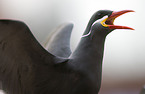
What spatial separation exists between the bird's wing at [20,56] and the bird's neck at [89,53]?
0.04 metres

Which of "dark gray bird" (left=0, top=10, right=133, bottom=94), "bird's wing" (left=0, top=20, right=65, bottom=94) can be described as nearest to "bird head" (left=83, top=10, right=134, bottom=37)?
"dark gray bird" (left=0, top=10, right=133, bottom=94)

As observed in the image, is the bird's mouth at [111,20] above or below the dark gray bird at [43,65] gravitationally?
above

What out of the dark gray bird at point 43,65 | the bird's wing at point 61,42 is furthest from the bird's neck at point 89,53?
the bird's wing at point 61,42

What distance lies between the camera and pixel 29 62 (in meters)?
0.43

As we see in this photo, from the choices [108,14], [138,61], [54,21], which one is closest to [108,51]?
[138,61]

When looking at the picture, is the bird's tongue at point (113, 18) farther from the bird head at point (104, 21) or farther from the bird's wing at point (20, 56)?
the bird's wing at point (20, 56)

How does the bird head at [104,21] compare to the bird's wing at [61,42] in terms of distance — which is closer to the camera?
the bird head at [104,21]

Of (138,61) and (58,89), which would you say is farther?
(138,61)

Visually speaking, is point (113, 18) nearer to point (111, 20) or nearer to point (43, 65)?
point (111, 20)

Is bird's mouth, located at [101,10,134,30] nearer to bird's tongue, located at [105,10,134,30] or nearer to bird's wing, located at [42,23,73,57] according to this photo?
bird's tongue, located at [105,10,134,30]

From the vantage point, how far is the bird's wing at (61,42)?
0.64m

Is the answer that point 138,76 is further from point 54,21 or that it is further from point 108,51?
point 54,21

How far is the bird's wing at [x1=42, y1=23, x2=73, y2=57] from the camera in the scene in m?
0.64

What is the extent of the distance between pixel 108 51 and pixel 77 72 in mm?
639
